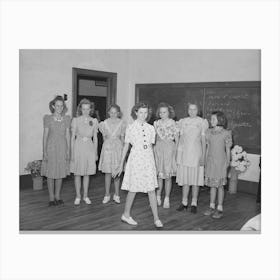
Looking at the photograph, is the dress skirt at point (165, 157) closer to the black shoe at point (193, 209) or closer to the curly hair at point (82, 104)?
the black shoe at point (193, 209)

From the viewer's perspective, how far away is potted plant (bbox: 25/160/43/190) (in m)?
4.84

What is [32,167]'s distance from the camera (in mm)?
4891

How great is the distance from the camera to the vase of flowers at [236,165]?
17.0 feet

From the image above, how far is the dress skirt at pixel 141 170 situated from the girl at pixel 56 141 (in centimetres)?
101

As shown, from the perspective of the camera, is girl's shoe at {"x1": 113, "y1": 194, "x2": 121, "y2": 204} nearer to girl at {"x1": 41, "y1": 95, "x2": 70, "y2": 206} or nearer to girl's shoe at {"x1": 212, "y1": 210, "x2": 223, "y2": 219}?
girl at {"x1": 41, "y1": 95, "x2": 70, "y2": 206}

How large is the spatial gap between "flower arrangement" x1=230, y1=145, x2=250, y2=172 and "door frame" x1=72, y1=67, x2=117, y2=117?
1.94 m

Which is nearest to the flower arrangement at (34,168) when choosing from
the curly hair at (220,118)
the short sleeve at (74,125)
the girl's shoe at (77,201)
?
the girl's shoe at (77,201)

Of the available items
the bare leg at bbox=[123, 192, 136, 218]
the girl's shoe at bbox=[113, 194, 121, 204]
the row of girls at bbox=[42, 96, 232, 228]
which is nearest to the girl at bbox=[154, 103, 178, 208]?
the row of girls at bbox=[42, 96, 232, 228]

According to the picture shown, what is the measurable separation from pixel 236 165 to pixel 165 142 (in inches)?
57.7

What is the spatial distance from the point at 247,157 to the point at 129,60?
2342 millimetres

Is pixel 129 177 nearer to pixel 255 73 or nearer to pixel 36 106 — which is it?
pixel 36 106
